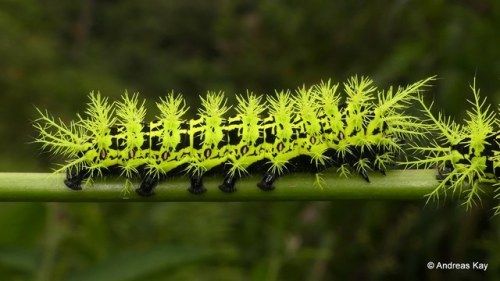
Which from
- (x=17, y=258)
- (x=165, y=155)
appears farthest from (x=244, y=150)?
(x=17, y=258)

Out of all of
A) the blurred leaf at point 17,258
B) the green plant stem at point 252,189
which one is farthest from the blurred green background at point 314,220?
the green plant stem at point 252,189

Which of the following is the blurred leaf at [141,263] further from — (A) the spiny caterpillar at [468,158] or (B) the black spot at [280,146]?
(A) the spiny caterpillar at [468,158]

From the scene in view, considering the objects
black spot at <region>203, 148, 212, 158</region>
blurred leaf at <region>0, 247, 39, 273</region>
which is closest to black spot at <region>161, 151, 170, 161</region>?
black spot at <region>203, 148, 212, 158</region>

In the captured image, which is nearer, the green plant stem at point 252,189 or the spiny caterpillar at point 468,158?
the green plant stem at point 252,189

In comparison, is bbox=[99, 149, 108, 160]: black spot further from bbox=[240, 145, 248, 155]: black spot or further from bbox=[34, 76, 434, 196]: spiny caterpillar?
bbox=[240, 145, 248, 155]: black spot

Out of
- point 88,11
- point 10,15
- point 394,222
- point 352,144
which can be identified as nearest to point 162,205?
point 394,222
